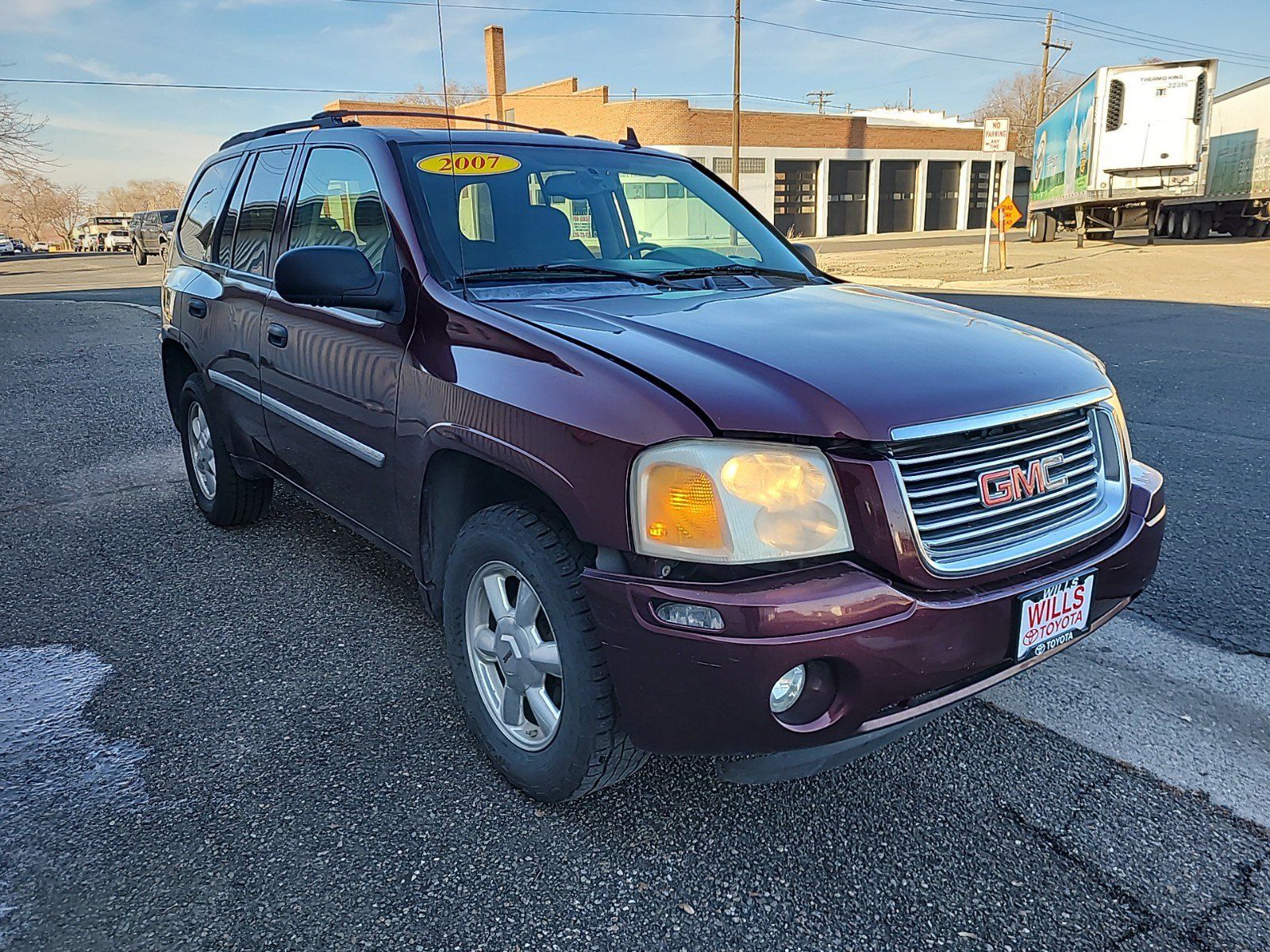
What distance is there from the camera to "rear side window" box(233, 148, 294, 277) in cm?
391

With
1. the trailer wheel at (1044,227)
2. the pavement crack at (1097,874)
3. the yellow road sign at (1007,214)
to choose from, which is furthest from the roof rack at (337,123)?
the trailer wheel at (1044,227)

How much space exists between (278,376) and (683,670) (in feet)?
7.83

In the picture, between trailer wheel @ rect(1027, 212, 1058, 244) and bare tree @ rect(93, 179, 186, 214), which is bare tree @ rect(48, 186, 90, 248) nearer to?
bare tree @ rect(93, 179, 186, 214)

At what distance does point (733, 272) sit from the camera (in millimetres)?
3404

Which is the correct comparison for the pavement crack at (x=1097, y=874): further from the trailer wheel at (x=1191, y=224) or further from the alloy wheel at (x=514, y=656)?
the trailer wheel at (x=1191, y=224)

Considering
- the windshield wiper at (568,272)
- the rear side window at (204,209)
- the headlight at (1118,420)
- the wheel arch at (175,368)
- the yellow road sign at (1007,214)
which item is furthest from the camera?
the yellow road sign at (1007,214)

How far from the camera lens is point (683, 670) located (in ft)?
6.57

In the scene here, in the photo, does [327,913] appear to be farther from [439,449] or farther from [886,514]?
[886,514]

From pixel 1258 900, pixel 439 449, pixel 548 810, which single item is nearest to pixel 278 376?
pixel 439 449

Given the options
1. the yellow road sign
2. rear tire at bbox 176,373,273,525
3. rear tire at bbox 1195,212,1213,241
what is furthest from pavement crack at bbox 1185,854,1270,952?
rear tire at bbox 1195,212,1213,241

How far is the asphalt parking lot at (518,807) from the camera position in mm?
2123

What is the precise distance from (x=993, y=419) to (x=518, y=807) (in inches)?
61.0

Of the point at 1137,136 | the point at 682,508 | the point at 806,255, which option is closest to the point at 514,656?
the point at 682,508

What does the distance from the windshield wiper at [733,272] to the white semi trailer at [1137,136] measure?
23.6m
